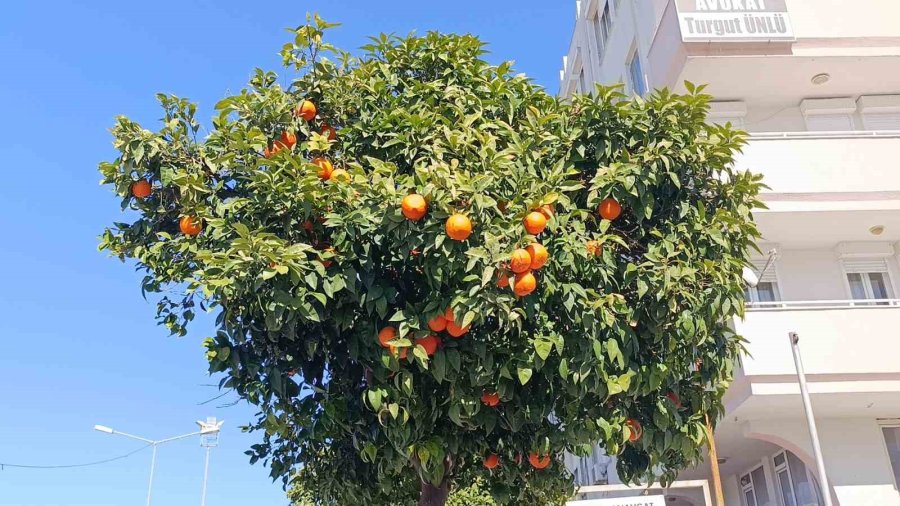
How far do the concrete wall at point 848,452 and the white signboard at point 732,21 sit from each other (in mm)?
6973

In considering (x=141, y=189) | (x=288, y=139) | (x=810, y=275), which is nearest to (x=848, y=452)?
(x=810, y=275)

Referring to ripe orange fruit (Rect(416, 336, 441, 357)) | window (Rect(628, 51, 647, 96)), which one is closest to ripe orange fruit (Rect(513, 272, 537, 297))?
ripe orange fruit (Rect(416, 336, 441, 357))

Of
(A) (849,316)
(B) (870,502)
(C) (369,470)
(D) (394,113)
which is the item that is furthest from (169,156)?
(B) (870,502)

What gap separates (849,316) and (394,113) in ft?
34.1

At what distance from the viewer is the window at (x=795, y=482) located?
570 inches

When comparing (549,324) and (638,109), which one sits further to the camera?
(638,109)

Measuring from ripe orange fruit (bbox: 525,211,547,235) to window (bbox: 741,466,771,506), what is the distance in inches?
519

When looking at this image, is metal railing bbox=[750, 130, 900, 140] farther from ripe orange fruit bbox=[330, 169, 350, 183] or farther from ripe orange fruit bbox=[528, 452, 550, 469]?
ripe orange fruit bbox=[330, 169, 350, 183]

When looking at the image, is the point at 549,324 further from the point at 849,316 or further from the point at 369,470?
the point at 849,316

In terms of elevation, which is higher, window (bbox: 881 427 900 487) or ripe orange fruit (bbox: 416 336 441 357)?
window (bbox: 881 427 900 487)

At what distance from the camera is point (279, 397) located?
21.0ft

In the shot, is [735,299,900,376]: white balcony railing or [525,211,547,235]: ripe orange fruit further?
[735,299,900,376]: white balcony railing

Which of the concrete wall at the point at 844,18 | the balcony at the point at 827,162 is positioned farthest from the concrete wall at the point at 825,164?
the concrete wall at the point at 844,18

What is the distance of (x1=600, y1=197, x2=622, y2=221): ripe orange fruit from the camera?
21.2 ft
